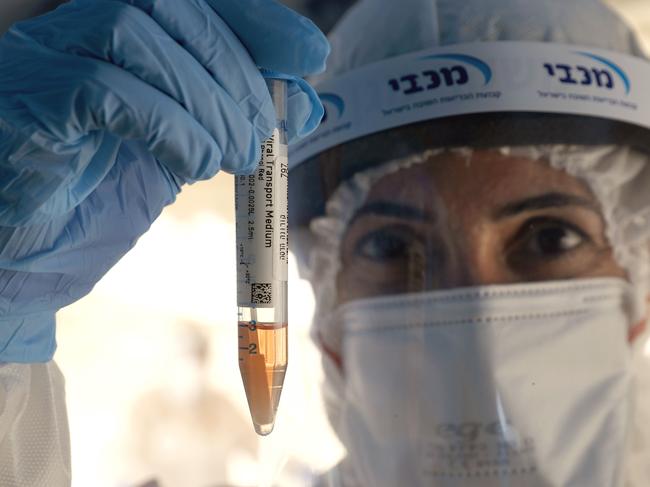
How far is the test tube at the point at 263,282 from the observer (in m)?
0.88

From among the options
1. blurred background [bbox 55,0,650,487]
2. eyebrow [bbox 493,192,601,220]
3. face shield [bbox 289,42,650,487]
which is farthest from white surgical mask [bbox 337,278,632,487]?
blurred background [bbox 55,0,650,487]

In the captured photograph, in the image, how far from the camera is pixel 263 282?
887mm

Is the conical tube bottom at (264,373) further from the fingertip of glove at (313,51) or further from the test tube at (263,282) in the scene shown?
the fingertip of glove at (313,51)

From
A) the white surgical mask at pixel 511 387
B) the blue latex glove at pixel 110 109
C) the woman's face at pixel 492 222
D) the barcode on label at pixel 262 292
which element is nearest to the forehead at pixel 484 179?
the woman's face at pixel 492 222

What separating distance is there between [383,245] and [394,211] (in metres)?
0.08

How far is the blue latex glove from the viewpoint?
766 mm

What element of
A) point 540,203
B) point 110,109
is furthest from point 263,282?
point 540,203

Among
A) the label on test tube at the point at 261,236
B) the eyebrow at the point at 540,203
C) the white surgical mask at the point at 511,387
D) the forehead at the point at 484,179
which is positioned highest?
the forehead at the point at 484,179

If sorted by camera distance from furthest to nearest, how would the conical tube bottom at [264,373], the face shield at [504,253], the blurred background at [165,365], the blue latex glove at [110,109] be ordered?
the blurred background at [165,365] → the face shield at [504,253] → the conical tube bottom at [264,373] → the blue latex glove at [110,109]

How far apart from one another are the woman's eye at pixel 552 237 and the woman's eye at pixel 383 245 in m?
0.22

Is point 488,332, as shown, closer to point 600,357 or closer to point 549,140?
point 600,357

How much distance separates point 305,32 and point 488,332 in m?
0.66

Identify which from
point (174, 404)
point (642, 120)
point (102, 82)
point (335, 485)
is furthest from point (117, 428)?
point (642, 120)

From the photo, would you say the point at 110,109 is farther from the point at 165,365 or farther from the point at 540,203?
the point at 165,365
